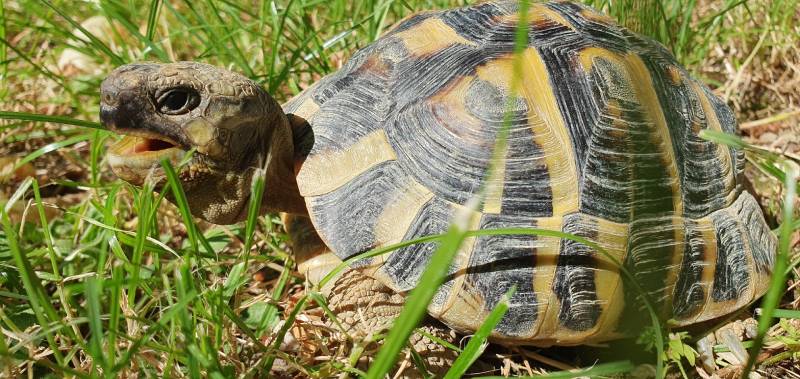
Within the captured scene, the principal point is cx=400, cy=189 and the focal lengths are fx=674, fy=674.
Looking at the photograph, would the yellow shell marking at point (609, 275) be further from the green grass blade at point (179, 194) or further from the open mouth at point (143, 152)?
the open mouth at point (143, 152)

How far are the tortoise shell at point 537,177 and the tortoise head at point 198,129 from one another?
0.18 m

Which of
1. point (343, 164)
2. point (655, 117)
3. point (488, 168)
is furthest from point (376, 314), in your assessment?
point (655, 117)

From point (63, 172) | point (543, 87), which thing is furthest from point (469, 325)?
point (63, 172)

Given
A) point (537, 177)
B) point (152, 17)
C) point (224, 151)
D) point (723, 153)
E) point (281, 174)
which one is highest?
point (152, 17)

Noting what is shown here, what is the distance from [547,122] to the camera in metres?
2.16

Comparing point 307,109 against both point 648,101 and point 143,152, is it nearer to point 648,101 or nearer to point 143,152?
point 143,152

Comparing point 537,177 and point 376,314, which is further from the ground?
point 537,177

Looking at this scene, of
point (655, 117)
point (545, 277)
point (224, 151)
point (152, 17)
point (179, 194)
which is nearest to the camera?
point (179, 194)

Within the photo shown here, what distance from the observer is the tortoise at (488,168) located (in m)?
2.07

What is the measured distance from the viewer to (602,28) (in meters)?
2.43

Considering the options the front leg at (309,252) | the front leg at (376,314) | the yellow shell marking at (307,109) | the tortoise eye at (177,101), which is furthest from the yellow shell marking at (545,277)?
the tortoise eye at (177,101)

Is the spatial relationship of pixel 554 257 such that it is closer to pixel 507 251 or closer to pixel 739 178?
pixel 507 251

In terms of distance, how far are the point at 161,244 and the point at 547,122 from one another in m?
1.28

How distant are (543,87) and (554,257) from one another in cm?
55
